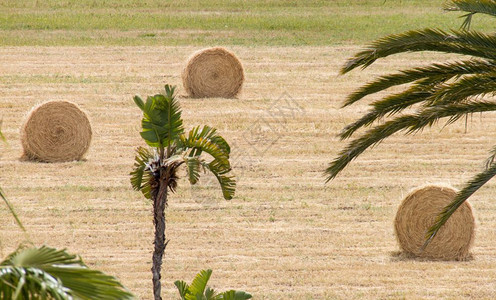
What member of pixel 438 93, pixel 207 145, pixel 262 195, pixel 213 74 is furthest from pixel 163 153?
pixel 213 74

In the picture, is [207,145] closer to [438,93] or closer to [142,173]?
[142,173]

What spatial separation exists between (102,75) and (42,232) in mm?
14282

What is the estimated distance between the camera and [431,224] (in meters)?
16.3

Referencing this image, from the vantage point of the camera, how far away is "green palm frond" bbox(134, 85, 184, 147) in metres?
12.6

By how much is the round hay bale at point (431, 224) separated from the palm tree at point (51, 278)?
10.6m

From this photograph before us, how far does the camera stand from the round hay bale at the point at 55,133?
2194 cm

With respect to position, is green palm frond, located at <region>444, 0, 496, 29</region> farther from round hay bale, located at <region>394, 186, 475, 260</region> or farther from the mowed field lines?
round hay bale, located at <region>394, 186, 475, 260</region>

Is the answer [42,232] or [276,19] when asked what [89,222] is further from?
[276,19]

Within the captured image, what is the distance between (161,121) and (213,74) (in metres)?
15.6

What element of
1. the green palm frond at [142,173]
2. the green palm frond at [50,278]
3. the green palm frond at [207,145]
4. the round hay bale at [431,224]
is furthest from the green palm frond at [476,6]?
the green palm frond at [50,278]

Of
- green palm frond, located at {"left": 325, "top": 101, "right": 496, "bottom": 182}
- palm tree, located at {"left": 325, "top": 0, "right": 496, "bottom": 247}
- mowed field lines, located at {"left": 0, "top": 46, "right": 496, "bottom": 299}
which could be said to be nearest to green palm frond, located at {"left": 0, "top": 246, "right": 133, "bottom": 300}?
mowed field lines, located at {"left": 0, "top": 46, "right": 496, "bottom": 299}

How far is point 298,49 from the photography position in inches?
1407

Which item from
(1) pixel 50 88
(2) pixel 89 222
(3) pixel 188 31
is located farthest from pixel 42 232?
(3) pixel 188 31

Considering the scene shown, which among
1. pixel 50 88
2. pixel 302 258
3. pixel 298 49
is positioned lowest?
pixel 302 258
